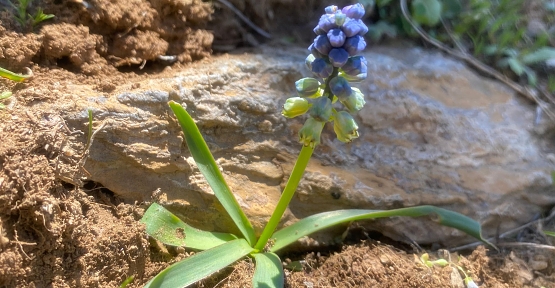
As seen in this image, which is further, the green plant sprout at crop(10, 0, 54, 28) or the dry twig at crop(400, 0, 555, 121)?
the dry twig at crop(400, 0, 555, 121)

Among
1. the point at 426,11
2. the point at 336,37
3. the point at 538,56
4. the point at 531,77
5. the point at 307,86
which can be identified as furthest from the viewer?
the point at 538,56

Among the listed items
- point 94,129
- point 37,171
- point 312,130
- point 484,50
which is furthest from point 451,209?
point 37,171

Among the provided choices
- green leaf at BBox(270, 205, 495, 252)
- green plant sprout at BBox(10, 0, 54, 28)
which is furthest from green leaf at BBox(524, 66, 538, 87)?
green plant sprout at BBox(10, 0, 54, 28)

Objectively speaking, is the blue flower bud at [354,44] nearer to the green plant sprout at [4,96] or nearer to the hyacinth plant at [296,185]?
the hyacinth plant at [296,185]

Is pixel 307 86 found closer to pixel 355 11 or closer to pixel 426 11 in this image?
pixel 355 11

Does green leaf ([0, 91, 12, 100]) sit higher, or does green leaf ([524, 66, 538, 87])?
green leaf ([0, 91, 12, 100])

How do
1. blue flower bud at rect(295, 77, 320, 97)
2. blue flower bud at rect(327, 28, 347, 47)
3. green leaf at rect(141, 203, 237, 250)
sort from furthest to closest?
green leaf at rect(141, 203, 237, 250) → blue flower bud at rect(295, 77, 320, 97) → blue flower bud at rect(327, 28, 347, 47)

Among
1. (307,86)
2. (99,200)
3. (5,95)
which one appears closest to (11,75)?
(5,95)

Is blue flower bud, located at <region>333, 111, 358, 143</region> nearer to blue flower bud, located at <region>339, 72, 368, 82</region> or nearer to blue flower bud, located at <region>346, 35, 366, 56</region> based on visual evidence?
blue flower bud, located at <region>339, 72, 368, 82</region>
